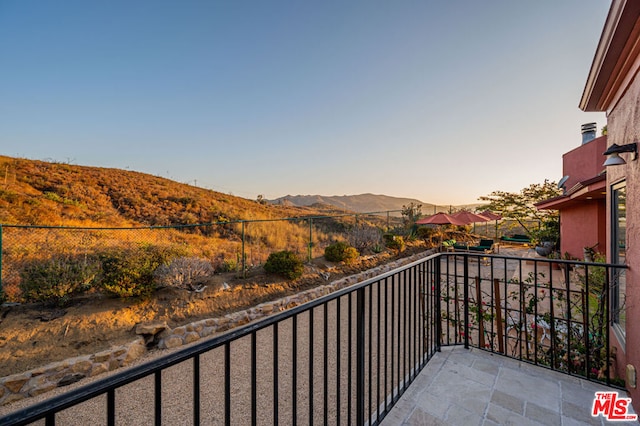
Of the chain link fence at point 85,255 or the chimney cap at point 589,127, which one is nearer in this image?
the chain link fence at point 85,255

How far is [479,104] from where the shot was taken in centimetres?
721

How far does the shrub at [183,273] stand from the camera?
4.80m

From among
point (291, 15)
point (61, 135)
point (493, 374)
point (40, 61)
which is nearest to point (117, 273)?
point (493, 374)

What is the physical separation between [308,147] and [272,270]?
782 cm

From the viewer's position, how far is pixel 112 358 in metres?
3.48

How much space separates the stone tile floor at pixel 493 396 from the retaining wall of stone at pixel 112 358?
11.1 feet

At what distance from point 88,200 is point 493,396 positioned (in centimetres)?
1624

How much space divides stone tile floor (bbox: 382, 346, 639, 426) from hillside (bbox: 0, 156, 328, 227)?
1122 centimetres

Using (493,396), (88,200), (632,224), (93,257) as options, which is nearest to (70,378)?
(93,257)

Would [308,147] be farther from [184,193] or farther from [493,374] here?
[493,374]

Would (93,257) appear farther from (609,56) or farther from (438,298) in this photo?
(609,56)

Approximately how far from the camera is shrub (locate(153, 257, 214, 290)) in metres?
4.80

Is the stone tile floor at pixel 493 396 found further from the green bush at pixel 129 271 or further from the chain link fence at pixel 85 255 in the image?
the chain link fence at pixel 85 255

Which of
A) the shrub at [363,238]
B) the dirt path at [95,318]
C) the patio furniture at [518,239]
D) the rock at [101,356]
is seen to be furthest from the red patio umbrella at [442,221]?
the rock at [101,356]
